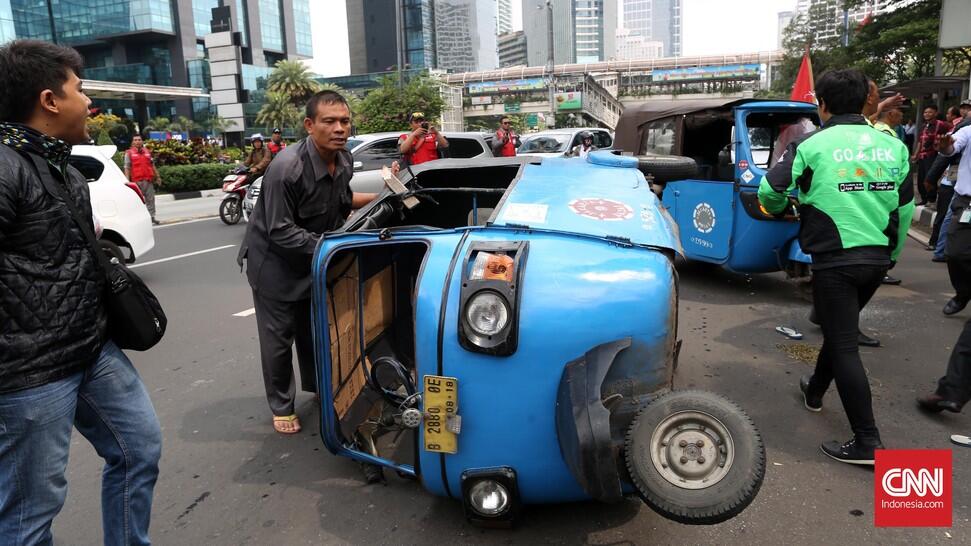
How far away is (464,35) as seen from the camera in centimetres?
12762

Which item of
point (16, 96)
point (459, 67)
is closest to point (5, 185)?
point (16, 96)

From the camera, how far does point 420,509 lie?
268 centimetres

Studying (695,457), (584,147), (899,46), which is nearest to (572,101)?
(899,46)

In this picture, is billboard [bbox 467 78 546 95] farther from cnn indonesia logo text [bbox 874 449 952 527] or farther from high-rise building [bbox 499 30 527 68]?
high-rise building [bbox 499 30 527 68]

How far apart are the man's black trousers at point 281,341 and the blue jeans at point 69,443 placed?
3.74ft

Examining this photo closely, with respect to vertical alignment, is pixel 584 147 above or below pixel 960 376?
above

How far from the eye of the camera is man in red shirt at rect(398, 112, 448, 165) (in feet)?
28.7

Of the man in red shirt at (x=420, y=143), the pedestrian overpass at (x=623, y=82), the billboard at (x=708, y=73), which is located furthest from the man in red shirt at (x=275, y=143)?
the billboard at (x=708, y=73)

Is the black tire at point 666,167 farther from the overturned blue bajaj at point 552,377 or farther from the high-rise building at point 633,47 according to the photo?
the high-rise building at point 633,47

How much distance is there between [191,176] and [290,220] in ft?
62.6

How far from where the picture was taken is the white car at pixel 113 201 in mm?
7066

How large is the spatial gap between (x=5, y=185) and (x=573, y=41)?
429 feet

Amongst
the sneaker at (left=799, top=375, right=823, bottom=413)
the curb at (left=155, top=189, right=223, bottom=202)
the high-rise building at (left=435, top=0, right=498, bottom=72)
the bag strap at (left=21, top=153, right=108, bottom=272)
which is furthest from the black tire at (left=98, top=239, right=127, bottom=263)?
the high-rise building at (left=435, top=0, right=498, bottom=72)

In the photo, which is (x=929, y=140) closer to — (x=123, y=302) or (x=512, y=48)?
(x=123, y=302)
